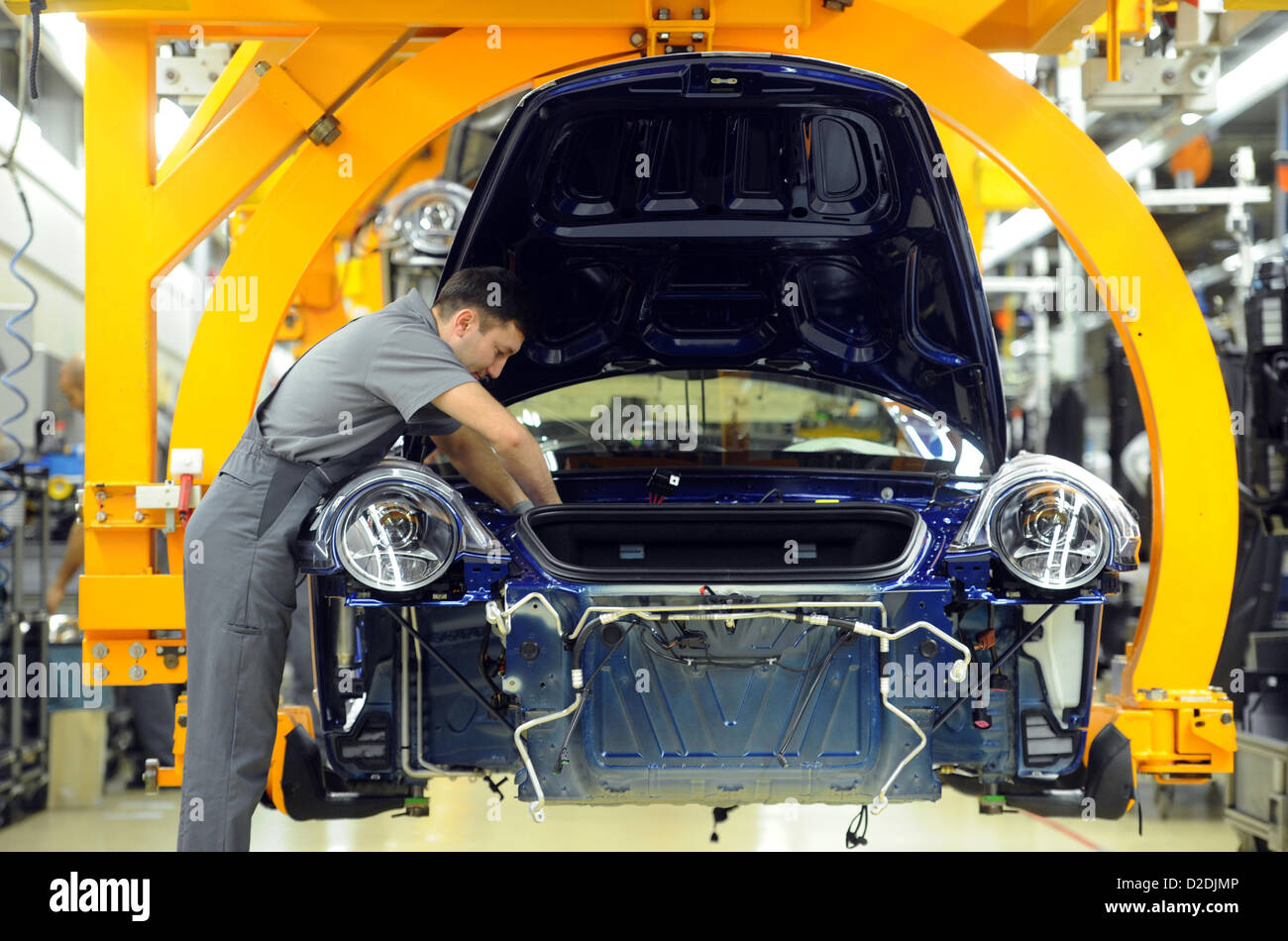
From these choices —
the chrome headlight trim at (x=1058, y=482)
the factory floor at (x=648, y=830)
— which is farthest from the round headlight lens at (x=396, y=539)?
the factory floor at (x=648, y=830)

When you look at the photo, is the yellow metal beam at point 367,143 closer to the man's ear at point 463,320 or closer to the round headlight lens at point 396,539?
the man's ear at point 463,320

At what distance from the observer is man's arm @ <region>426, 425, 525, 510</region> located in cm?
299

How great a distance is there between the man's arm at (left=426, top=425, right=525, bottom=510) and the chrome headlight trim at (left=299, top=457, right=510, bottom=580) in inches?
18.6

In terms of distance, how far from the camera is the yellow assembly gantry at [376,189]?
3.09 meters

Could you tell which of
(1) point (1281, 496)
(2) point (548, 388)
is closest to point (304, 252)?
(2) point (548, 388)

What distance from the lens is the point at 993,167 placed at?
22.3 feet

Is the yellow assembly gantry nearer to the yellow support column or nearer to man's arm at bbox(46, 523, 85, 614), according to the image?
the yellow support column

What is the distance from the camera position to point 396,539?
8.11ft

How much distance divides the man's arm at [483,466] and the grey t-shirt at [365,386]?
0.50ft

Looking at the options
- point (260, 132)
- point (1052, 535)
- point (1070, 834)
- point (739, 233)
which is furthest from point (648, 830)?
point (260, 132)

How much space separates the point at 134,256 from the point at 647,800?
6.36 ft

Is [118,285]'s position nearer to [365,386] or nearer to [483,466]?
[365,386]

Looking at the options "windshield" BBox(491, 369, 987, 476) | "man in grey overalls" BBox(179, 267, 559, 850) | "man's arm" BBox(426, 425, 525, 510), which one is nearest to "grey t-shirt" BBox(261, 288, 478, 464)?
"man in grey overalls" BBox(179, 267, 559, 850)

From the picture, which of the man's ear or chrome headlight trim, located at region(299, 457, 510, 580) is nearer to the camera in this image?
chrome headlight trim, located at region(299, 457, 510, 580)
